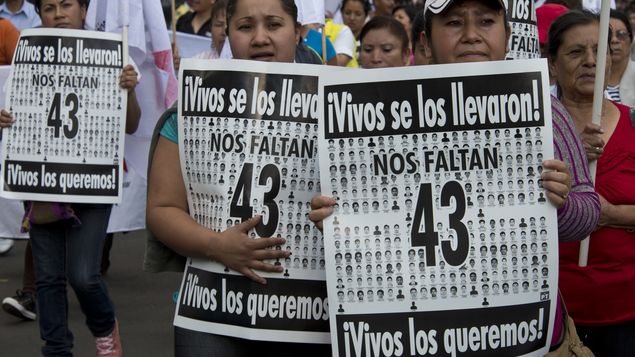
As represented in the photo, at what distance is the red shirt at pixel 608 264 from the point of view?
402 cm

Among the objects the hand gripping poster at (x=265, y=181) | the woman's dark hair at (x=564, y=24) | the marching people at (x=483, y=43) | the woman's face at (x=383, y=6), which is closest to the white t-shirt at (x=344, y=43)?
the woman's face at (x=383, y=6)

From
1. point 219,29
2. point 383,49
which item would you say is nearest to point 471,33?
point 383,49

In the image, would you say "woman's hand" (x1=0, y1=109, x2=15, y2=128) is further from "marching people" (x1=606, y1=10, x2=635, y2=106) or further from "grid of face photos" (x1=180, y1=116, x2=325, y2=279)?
"marching people" (x1=606, y1=10, x2=635, y2=106)

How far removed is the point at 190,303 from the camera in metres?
3.48

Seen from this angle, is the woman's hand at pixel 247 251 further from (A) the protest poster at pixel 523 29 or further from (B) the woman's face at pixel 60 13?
(B) the woman's face at pixel 60 13

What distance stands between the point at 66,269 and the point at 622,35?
118 inches

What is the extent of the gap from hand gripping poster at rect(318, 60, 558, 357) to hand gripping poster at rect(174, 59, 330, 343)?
0.32 metres

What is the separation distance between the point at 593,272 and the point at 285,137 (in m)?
1.31

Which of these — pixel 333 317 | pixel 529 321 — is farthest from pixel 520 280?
pixel 333 317

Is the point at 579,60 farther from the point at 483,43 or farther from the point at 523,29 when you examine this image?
the point at 483,43

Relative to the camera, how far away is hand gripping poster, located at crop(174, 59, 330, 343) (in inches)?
131

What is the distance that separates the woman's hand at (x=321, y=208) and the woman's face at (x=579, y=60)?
152 cm

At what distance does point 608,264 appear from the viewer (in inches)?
160

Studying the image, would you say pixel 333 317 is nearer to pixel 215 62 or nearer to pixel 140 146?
pixel 215 62
